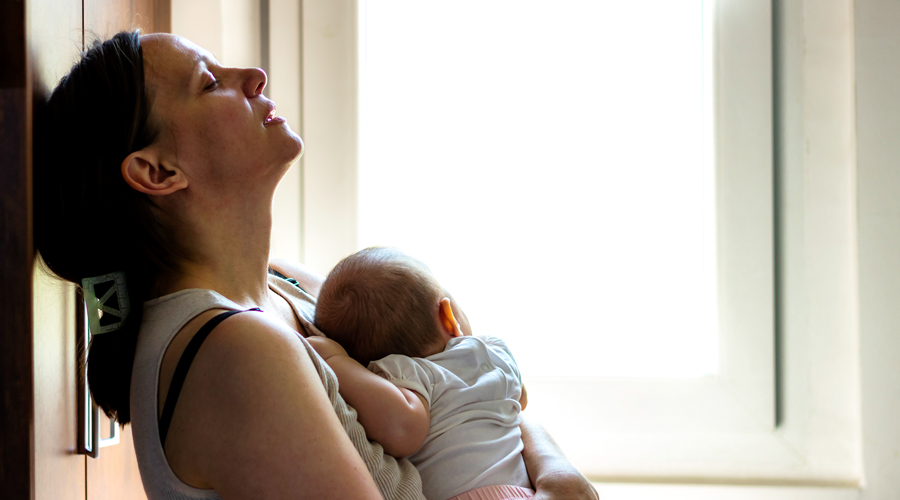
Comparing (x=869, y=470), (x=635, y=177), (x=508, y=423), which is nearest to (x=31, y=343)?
(x=508, y=423)

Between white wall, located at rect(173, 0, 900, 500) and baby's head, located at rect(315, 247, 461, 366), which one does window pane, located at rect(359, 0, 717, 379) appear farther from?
baby's head, located at rect(315, 247, 461, 366)

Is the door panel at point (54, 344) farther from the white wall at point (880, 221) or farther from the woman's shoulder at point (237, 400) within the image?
the white wall at point (880, 221)

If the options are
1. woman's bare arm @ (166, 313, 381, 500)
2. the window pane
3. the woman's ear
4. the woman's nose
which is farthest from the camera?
the window pane

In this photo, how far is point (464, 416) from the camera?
2.85ft

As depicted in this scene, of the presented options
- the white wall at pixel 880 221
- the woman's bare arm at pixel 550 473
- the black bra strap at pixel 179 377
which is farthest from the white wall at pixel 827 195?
the black bra strap at pixel 179 377

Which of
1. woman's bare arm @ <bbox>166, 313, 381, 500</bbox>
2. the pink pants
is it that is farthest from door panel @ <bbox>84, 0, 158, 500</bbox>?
the pink pants

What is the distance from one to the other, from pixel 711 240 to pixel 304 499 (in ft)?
4.06

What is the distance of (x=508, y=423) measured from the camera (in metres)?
0.92

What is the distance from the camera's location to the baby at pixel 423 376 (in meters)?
0.80

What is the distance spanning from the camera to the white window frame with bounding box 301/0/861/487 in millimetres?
1391

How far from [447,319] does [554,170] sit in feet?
2.28

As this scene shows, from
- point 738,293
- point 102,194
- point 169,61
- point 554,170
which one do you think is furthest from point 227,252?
point 738,293

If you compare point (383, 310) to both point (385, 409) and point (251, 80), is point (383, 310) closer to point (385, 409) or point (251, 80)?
point (385, 409)

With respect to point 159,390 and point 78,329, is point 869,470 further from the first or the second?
point 78,329
